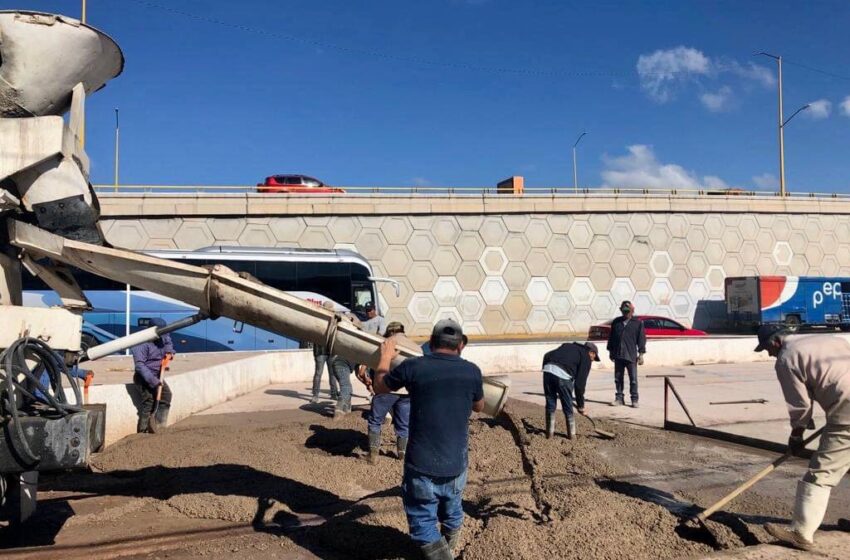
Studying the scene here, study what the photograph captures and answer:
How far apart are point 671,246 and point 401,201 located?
1557cm

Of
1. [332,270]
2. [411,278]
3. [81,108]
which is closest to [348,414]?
[81,108]

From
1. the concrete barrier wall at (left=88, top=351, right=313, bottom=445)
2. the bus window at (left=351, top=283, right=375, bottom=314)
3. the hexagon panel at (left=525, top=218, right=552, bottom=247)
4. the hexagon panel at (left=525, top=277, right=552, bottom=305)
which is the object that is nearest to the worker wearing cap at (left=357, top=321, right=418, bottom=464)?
the concrete barrier wall at (left=88, top=351, right=313, bottom=445)

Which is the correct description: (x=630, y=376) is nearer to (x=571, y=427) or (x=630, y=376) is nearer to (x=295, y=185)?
(x=571, y=427)

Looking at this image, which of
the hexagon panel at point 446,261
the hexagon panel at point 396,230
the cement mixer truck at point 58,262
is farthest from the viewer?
the hexagon panel at point 446,261

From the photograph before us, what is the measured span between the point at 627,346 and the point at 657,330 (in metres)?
12.6

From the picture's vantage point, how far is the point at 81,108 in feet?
13.8

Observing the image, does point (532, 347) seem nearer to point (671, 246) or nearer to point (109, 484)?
point (109, 484)

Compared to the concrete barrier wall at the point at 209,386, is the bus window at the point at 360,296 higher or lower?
higher

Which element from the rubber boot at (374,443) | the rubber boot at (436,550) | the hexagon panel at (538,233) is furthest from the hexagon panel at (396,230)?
the rubber boot at (436,550)

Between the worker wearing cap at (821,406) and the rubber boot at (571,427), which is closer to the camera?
the worker wearing cap at (821,406)

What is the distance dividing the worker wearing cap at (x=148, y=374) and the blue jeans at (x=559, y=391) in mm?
4888

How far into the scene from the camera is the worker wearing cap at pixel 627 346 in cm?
1072

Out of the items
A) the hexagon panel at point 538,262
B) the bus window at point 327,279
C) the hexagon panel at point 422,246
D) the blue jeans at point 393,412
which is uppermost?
the hexagon panel at point 422,246

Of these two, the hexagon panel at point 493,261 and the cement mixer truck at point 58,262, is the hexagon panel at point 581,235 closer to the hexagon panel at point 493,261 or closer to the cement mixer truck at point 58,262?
the hexagon panel at point 493,261
